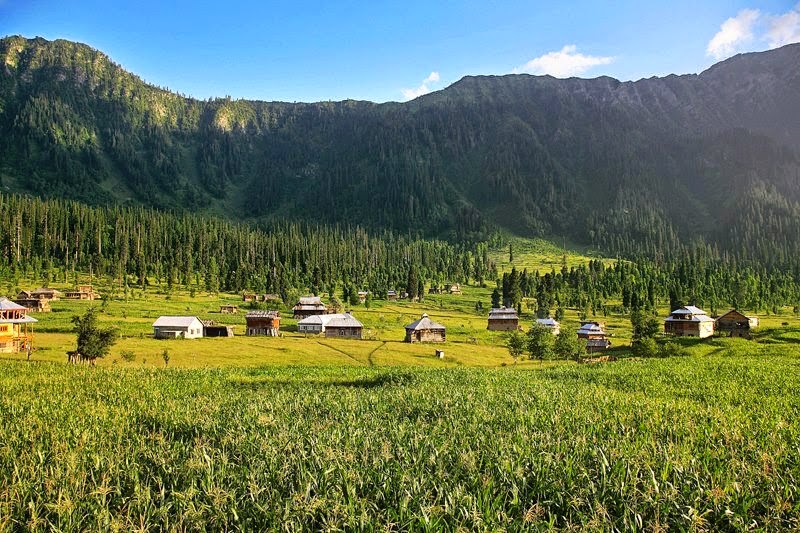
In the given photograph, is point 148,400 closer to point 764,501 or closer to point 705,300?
point 764,501

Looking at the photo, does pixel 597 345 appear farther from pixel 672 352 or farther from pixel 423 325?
pixel 423 325

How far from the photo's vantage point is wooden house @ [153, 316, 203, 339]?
94.4 meters

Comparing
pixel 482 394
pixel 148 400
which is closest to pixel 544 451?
pixel 482 394

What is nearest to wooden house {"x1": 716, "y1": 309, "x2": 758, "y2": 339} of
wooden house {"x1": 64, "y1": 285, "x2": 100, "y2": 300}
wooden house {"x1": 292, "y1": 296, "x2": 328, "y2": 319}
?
wooden house {"x1": 292, "y1": 296, "x2": 328, "y2": 319}

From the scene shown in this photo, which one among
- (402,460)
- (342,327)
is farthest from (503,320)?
(402,460)

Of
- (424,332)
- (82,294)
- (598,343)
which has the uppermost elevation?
(82,294)

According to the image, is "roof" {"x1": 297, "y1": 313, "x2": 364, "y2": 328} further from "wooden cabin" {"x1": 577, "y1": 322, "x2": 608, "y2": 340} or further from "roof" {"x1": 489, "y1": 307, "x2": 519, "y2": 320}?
"wooden cabin" {"x1": 577, "y1": 322, "x2": 608, "y2": 340}

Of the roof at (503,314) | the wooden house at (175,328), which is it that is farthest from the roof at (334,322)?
the roof at (503,314)

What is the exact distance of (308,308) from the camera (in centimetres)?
14412

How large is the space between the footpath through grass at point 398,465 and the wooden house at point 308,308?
4708 inches

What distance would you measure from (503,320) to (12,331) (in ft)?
351

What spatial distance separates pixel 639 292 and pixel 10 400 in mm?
183914

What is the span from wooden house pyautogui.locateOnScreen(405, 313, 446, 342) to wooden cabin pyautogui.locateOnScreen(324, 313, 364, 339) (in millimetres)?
12873

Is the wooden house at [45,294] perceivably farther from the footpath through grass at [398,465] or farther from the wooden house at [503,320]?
the footpath through grass at [398,465]
